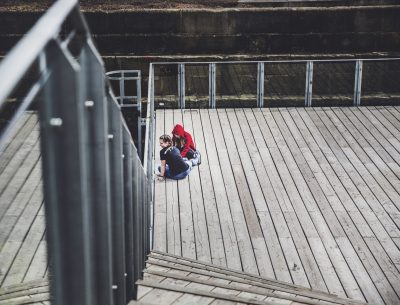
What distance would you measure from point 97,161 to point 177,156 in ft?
25.6

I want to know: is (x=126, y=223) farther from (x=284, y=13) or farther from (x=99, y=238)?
(x=284, y=13)

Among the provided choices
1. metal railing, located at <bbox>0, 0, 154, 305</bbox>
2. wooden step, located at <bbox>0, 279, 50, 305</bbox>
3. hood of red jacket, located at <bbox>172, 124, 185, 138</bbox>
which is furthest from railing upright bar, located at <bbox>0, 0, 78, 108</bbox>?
hood of red jacket, located at <bbox>172, 124, 185, 138</bbox>

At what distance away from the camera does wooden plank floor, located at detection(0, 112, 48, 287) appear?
3.76 ft

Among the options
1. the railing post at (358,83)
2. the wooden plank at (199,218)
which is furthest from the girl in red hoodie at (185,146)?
the railing post at (358,83)

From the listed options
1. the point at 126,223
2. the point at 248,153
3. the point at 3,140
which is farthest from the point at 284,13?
the point at 3,140

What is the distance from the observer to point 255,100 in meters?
13.8

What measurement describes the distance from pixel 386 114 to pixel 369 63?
108cm

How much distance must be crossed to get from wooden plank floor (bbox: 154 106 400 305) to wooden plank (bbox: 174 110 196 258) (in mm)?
13

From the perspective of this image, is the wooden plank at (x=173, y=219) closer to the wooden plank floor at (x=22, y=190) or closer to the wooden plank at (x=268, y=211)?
the wooden plank at (x=268, y=211)

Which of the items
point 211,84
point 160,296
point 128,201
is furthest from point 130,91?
point 128,201

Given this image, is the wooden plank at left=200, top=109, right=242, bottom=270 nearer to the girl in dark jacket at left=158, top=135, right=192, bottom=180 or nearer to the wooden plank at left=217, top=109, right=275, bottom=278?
the wooden plank at left=217, top=109, right=275, bottom=278

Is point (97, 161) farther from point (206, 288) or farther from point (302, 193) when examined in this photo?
point (302, 193)

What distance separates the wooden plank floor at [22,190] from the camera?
1.15 m

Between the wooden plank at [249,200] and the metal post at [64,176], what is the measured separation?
6.13 metres
